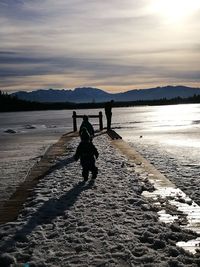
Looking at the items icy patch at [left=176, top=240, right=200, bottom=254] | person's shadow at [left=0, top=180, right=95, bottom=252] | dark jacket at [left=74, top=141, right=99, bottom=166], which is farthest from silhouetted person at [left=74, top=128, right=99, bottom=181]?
icy patch at [left=176, top=240, right=200, bottom=254]

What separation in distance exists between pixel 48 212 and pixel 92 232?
1305 mm

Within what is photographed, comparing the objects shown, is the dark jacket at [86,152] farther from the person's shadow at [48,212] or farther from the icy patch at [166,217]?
the icy patch at [166,217]

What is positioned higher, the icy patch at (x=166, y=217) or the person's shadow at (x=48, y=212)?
the person's shadow at (x=48, y=212)

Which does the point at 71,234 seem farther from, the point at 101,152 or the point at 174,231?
the point at 101,152

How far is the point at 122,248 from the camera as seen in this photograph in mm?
5023

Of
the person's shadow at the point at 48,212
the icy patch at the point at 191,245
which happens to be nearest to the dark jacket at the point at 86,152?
the person's shadow at the point at 48,212

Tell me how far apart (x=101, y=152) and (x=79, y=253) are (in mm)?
10276

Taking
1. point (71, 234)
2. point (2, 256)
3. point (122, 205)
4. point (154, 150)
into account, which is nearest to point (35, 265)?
point (2, 256)

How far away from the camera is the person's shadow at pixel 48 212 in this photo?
216 inches

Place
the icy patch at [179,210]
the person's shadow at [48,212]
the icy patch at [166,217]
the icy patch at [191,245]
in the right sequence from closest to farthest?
the icy patch at [191,245] < the icy patch at [179,210] < the person's shadow at [48,212] < the icy patch at [166,217]

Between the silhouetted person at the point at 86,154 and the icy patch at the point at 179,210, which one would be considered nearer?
the icy patch at the point at 179,210

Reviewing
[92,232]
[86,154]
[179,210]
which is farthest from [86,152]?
[92,232]

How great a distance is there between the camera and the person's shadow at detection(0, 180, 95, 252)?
547 cm

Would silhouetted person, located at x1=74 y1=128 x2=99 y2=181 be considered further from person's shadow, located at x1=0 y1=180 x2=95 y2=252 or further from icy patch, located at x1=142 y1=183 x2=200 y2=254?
icy patch, located at x1=142 y1=183 x2=200 y2=254
